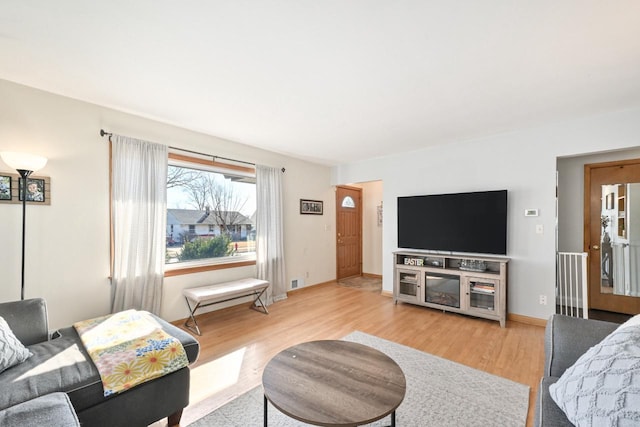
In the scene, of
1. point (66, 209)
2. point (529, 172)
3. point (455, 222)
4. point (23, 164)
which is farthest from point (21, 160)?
point (529, 172)

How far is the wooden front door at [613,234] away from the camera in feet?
11.2

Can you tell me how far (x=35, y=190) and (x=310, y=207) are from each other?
3.59 m

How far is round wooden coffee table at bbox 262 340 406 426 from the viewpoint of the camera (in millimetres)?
1221

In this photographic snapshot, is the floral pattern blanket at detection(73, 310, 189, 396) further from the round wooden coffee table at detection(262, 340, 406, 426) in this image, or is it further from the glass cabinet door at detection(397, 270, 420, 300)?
the glass cabinet door at detection(397, 270, 420, 300)

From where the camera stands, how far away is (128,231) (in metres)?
2.90

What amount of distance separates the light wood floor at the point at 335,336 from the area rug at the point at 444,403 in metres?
0.10

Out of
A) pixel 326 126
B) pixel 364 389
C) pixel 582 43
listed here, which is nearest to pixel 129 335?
pixel 364 389

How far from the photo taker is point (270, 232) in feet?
14.0

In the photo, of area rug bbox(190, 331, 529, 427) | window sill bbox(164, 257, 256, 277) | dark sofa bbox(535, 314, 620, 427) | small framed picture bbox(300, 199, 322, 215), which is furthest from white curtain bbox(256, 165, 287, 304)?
dark sofa bbox(535, 314, 620, 427)

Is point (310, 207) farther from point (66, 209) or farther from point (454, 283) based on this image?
point (66, 209)

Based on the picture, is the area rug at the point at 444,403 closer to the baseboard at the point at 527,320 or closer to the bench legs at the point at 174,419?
the bench legs at the point at 174,419

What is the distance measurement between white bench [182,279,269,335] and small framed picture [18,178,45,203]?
5.38 ft

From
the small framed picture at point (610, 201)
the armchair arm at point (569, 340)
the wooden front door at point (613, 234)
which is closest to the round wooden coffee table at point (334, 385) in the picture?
the armchair arm at point (569, 340)

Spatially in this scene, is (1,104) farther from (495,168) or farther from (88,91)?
(495,168)
